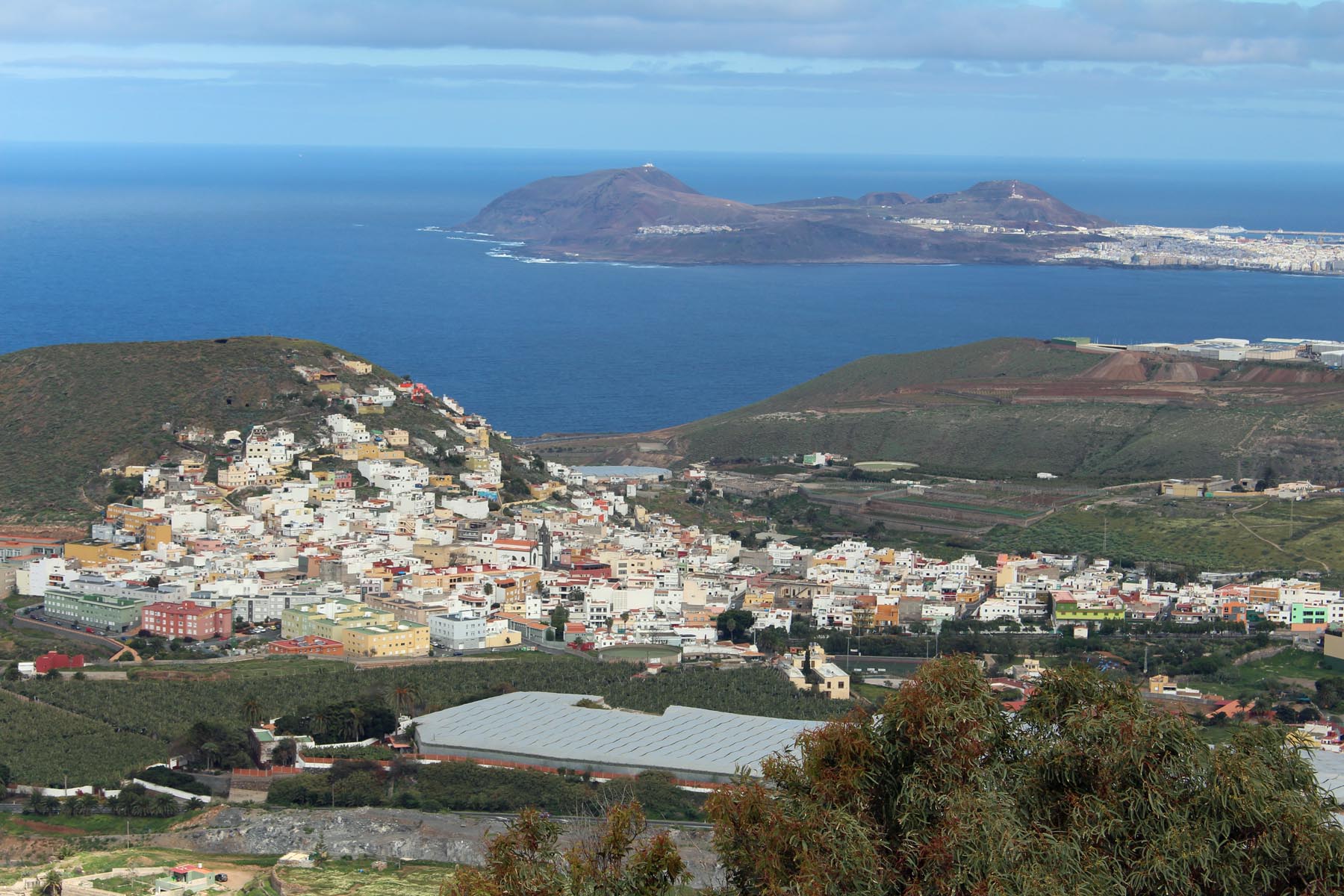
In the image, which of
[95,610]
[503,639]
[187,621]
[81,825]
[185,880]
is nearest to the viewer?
[185,880]

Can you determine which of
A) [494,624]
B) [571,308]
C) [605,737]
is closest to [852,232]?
[571,308]

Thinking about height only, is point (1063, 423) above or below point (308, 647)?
above

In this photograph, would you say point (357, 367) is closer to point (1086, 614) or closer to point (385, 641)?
point (385, 641)

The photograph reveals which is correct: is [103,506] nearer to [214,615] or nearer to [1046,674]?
[214,615]

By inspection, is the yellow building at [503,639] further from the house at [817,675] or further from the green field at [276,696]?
the house at [817,675]

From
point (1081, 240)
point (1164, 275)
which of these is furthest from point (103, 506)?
point (1081, 240)
